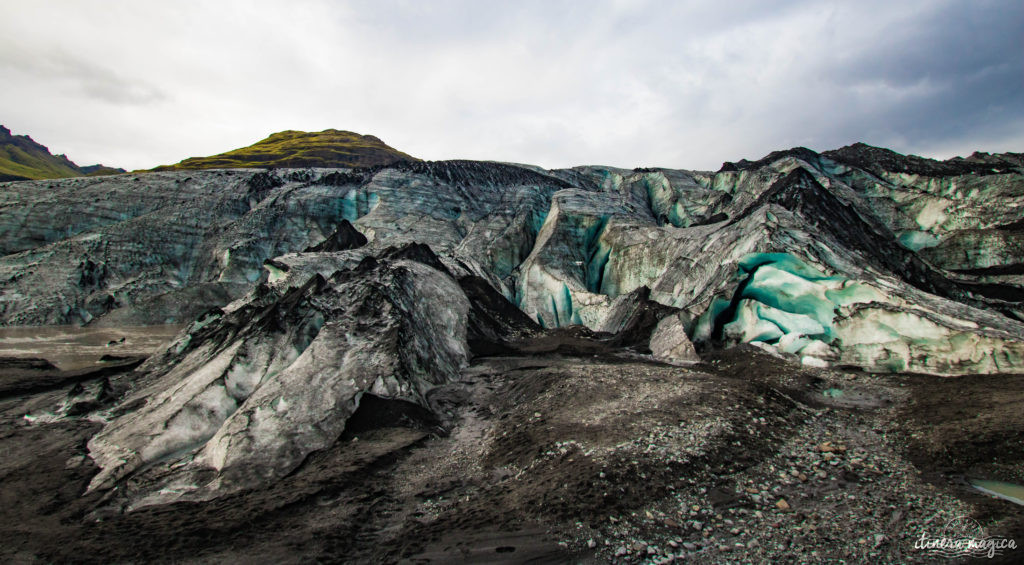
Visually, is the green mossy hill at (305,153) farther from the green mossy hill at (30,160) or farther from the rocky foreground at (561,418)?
the rocky foreground at (561,418)

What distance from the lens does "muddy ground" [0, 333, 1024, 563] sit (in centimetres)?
497

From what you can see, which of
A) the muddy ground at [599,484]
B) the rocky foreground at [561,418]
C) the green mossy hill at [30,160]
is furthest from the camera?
the green mossy hill at [30,160]

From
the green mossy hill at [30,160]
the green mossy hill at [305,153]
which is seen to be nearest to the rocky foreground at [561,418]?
the green mossy hill at [305,153]

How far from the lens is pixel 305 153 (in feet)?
228

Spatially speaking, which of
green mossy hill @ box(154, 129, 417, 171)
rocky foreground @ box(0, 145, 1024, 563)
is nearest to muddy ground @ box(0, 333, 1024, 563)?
rocky foreground @ box(0, 145, 1024, 563)

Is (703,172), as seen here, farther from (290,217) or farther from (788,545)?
(788,545)

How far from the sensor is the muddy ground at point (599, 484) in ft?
16.3

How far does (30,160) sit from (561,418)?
386 feet

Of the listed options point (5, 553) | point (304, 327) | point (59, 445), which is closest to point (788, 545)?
point (5, 553)

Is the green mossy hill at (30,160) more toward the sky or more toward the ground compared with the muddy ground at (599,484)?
more toward the sky

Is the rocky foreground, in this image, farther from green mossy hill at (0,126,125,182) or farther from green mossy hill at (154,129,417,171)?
green mossy hill at (0,126,125,182)

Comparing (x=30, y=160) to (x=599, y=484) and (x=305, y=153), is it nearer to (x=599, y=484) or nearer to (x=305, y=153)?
(x=305, y=153)

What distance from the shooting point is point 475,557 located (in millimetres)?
4828

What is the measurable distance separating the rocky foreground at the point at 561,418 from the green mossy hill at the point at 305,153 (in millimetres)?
49065
